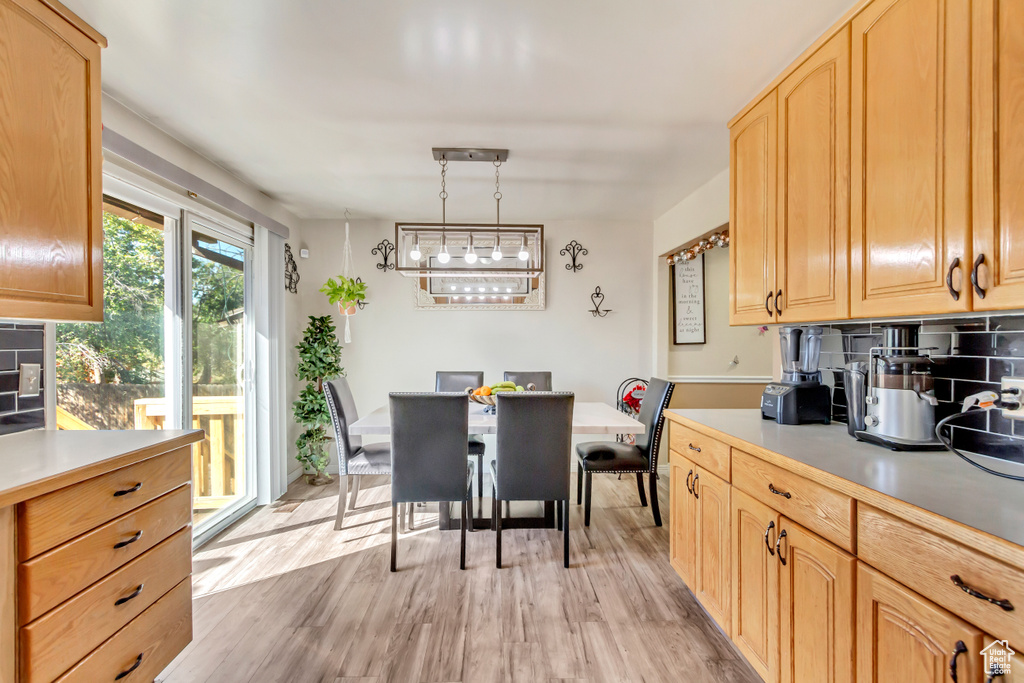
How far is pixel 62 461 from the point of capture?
1.25 m

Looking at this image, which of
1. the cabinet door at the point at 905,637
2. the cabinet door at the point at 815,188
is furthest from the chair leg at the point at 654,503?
the cabinet door at the point at 905,637

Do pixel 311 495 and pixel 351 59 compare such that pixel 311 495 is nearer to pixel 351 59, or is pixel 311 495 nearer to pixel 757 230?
pixel 351 59

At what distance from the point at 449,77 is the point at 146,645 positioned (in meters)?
2.33

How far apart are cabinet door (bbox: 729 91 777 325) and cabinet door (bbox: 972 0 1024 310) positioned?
817mm

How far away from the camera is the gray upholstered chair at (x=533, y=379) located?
376cm

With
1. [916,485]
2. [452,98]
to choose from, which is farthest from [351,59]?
[916,485]

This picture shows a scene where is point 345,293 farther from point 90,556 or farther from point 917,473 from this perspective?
point 917,473

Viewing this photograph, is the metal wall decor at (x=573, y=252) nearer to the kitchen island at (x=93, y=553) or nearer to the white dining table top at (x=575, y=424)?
the white dining table top at (x=575, y=424)

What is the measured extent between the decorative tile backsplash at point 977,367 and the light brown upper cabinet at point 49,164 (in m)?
2.85

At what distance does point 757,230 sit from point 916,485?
1289 millimetres

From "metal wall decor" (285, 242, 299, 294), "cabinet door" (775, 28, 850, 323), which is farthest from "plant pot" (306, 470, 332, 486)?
"cabinet door" (775, 28, 850, 323)

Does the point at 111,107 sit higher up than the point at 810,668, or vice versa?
the point at 111,107

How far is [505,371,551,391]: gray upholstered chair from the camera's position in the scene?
3758 millimetres

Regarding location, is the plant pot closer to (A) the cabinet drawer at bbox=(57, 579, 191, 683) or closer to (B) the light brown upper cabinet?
(A) the cabinet drawer at bbox=(57, 579, 191, 683)
